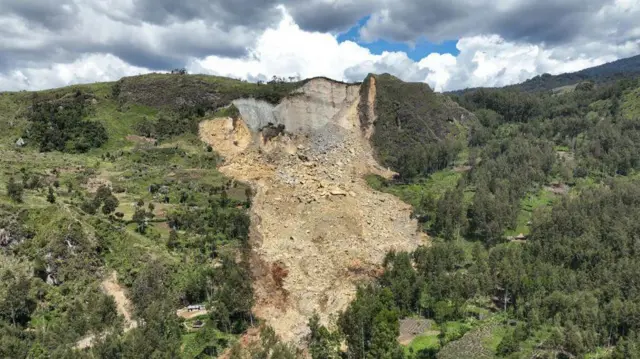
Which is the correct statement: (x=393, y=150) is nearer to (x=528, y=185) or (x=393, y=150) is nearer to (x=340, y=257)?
(x=528, y=185)

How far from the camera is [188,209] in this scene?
238ft

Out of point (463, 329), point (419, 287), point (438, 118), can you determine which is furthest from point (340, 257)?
point (438, 118)

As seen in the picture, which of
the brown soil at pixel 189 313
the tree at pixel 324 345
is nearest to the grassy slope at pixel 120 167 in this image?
the brown soil at pixel 189 313

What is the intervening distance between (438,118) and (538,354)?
289 feet

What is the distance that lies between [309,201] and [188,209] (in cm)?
2100

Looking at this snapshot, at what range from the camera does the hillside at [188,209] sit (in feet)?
159

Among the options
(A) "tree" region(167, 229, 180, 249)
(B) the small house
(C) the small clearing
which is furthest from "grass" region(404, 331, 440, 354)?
(A) "tree" region(167, 229, 180, 249)

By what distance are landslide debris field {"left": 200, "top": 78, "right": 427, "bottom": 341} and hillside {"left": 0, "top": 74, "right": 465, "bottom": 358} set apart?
28cm

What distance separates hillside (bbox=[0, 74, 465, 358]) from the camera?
48344mm

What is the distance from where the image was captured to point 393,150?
361 feet

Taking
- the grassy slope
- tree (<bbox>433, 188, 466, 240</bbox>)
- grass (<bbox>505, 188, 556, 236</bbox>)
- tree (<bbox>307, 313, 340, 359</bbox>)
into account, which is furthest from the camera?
grass (<bbox>505, 188, 556, 236</bbox>)

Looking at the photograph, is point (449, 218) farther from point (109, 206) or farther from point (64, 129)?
point (64, 129)

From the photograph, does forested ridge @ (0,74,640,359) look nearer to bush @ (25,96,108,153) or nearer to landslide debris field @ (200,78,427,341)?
bush @ (25,96,108,153)

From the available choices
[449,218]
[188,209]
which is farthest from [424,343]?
[188,209]
